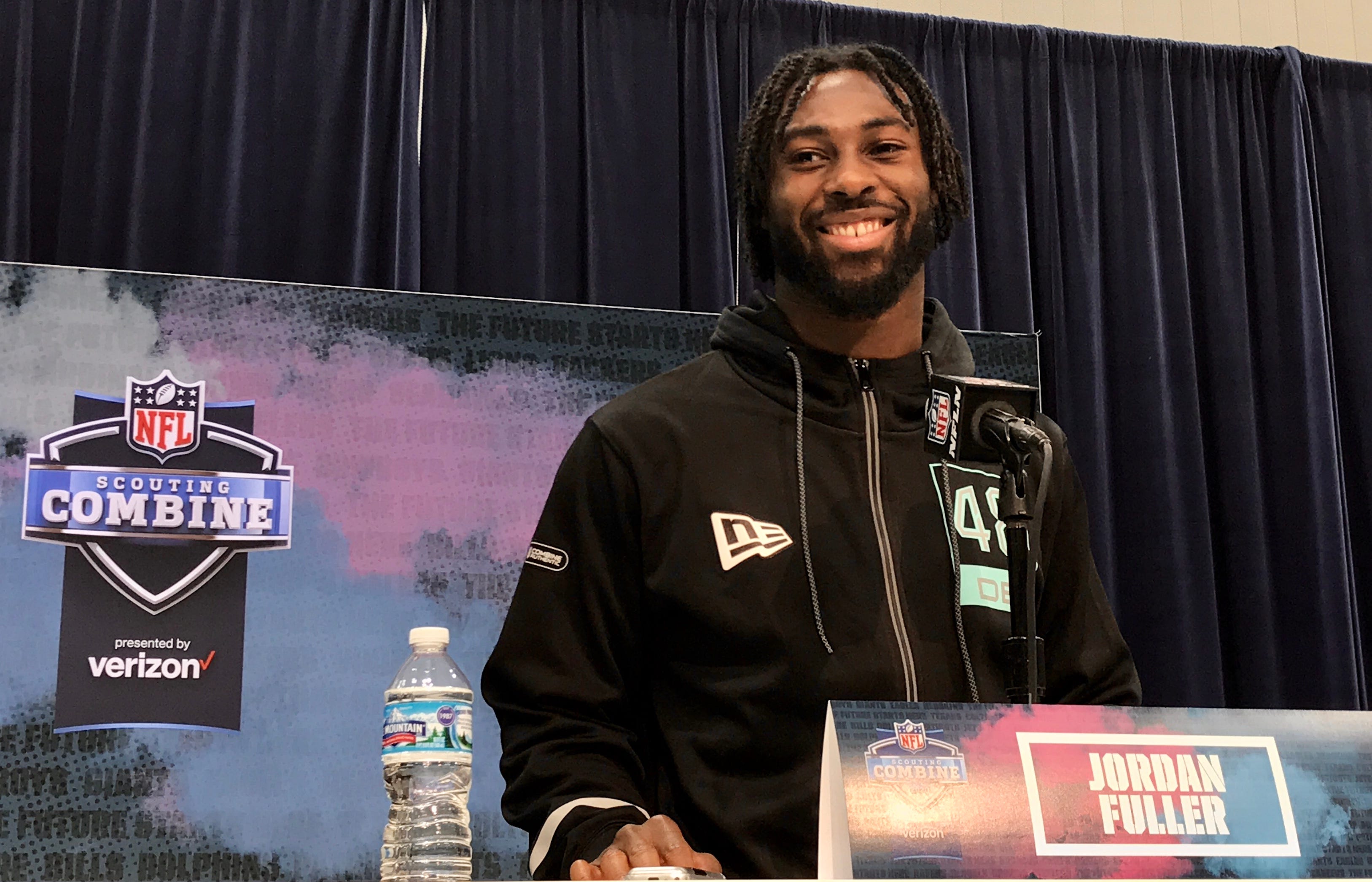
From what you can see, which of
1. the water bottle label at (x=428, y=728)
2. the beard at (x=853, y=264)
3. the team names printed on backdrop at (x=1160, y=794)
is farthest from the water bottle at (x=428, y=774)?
the beard at (x=853, y=264)

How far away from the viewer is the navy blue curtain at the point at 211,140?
3166mm

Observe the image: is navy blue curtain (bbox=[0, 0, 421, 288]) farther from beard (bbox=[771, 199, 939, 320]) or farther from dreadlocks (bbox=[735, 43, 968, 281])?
beard (bbox=[771, 199, 939, 320])

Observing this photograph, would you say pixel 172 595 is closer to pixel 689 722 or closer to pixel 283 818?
pixel 283 818

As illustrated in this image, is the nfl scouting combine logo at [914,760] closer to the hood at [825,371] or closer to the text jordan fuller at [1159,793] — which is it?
the text jordan fuller at [1159,793]

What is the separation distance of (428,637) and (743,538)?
337 millimetres

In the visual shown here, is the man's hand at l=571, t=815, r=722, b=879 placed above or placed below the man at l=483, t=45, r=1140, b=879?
below

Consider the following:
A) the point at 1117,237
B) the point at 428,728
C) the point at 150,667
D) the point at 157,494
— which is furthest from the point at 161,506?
the point at 1117,237

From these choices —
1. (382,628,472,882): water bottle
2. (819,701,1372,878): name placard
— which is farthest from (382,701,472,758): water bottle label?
(819,701,1372,878): name placard

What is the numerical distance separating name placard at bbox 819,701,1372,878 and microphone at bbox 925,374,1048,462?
28cm

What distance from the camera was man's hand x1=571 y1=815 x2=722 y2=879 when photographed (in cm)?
96

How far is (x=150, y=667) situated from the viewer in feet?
8.09

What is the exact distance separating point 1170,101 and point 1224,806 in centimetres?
345

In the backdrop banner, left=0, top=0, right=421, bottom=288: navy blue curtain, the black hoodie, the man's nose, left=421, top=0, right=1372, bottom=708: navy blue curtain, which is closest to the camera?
the black hoodie

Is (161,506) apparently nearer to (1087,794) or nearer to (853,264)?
(853,264)
